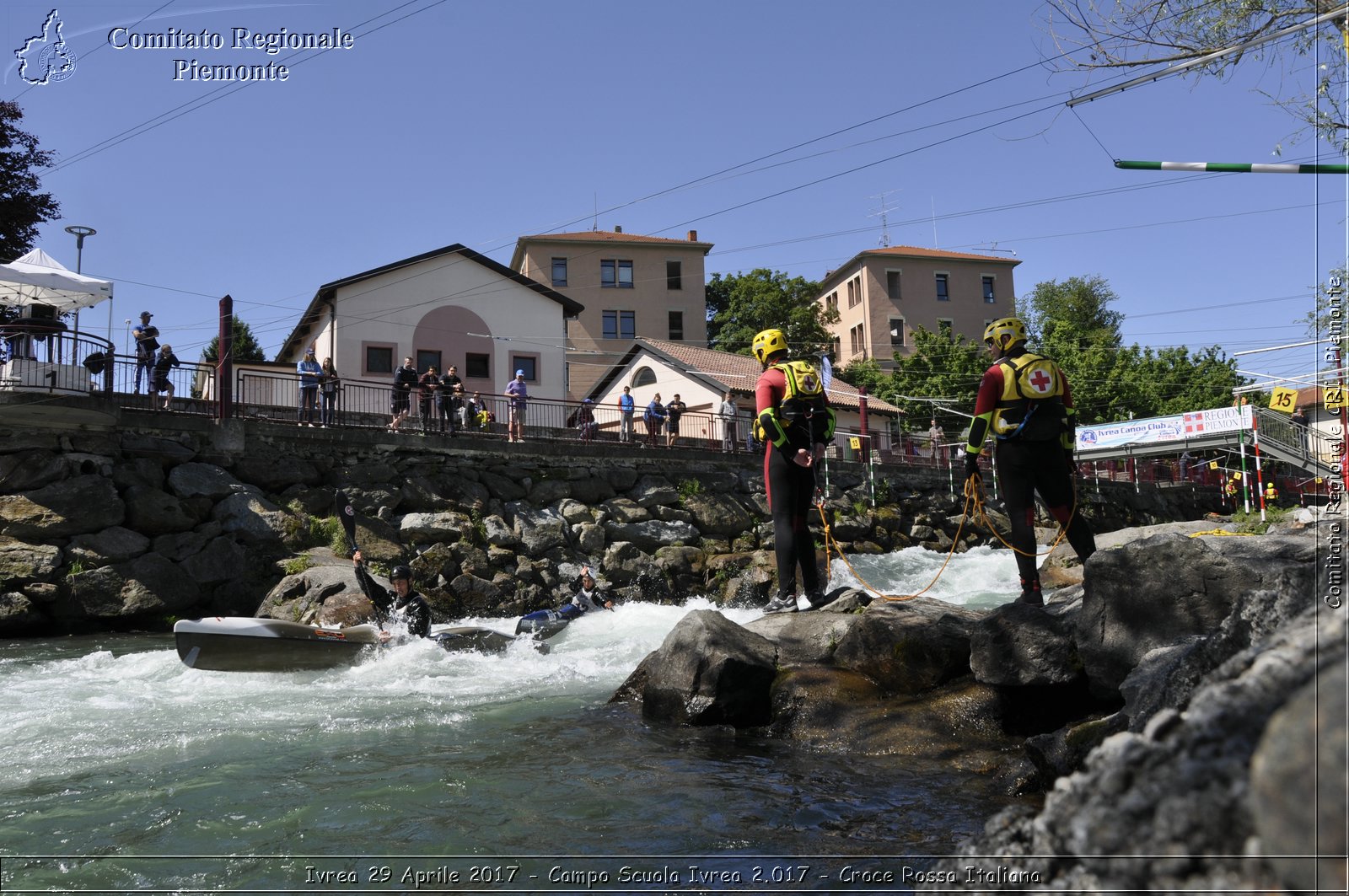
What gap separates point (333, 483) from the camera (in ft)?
65.9

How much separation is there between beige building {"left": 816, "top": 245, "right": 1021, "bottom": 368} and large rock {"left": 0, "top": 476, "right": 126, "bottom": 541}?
51.1 m

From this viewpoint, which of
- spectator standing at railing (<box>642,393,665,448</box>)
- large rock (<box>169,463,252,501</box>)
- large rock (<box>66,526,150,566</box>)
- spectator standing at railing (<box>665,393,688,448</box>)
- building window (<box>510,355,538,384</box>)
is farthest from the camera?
building window (<box>510,355,538,384</box>)

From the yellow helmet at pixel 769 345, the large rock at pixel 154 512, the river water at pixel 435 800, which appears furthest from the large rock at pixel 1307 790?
the large rock at pixel 154 512

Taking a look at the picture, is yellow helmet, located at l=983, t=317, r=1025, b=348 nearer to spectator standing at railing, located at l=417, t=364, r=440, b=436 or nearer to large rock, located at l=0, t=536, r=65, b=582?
large rock, located at l=0, t=536, r=65, b=582

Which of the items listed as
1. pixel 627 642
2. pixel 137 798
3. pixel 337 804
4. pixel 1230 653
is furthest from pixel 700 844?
pixel 627 642

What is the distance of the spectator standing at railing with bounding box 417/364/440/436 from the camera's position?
2271 cm

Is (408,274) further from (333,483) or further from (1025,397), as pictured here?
(1025,397)

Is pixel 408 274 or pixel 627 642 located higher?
pixel 408 274

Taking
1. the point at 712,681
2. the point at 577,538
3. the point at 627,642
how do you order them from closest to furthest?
1. the point at 712,681
2. the point at 627,642
3. the point at 577,538

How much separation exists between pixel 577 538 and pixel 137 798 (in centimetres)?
1705

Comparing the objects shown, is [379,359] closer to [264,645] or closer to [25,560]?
[25,560]

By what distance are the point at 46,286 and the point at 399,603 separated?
10.8m

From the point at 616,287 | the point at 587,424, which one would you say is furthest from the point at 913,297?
the point at 587,424

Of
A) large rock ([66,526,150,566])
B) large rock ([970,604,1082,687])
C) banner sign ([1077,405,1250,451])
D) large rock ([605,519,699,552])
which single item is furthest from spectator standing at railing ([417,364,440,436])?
banner sign ([1077,405,1250,451])
